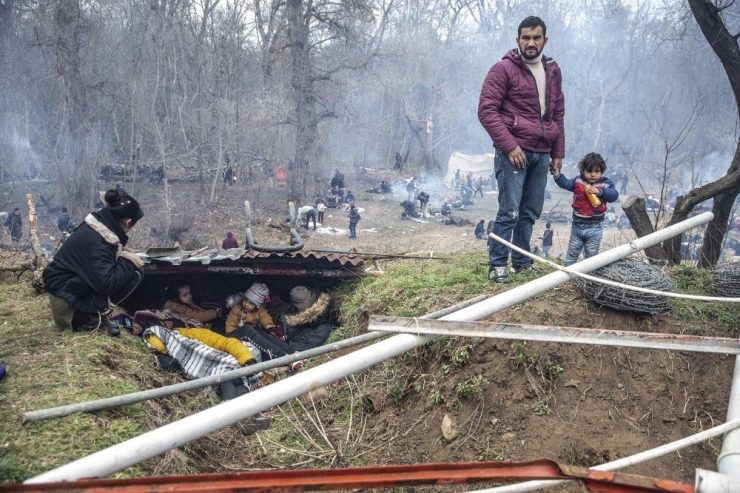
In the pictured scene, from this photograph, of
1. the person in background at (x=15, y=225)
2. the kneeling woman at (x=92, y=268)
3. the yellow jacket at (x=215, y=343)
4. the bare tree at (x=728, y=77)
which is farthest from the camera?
the person in background at (x=15, y=225)

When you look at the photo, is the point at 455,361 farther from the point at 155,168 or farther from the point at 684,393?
the point at 155,168

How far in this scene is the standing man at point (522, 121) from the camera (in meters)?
4.29

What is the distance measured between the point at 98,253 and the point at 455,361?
3.40 m

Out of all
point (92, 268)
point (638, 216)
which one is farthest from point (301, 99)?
point (92, 268)

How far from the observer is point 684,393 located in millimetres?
3379

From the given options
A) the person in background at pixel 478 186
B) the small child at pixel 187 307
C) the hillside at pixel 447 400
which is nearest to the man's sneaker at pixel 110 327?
the hillside at pixel 447 400

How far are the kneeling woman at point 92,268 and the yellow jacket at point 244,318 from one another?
5.84 ft

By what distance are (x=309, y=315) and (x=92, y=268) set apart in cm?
259

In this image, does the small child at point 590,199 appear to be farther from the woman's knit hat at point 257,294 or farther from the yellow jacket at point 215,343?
the woman's knit hat at point 257,294

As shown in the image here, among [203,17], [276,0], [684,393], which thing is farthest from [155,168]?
[684,393]

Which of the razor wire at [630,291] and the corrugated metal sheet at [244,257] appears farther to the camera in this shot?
the corrugated metal sheet at [244,257]

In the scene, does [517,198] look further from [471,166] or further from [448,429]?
[471,166]

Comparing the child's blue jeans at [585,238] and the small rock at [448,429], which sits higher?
the child's blue jeans at [585,238]

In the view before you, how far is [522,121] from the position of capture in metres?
4.38
